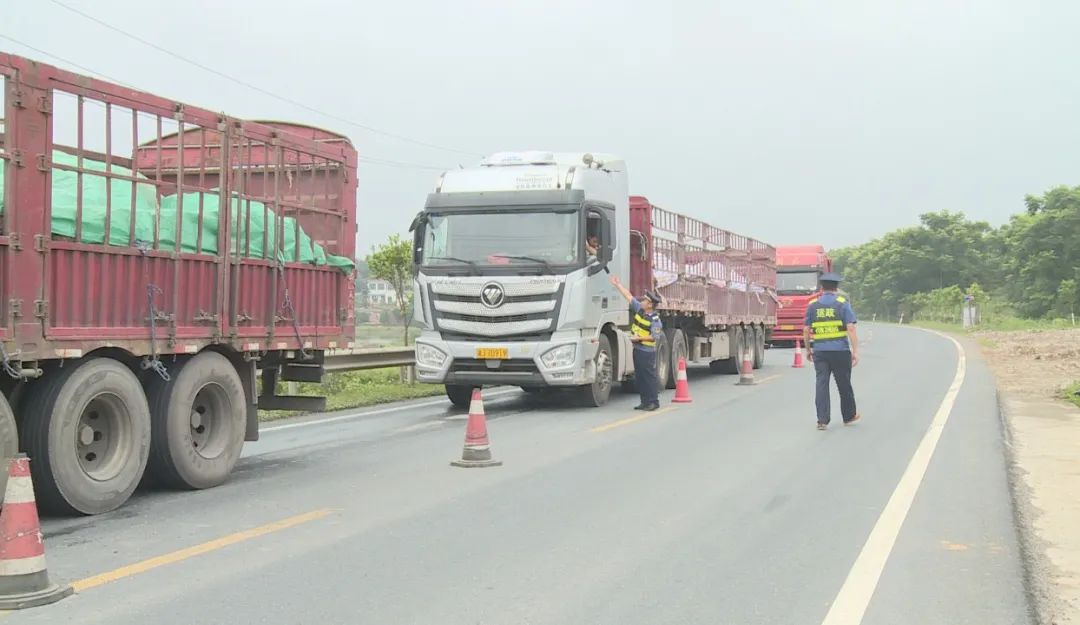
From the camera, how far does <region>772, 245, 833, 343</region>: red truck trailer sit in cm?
3284

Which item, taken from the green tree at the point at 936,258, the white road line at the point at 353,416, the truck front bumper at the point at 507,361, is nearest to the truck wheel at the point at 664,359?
the white road line at the point at 353,416

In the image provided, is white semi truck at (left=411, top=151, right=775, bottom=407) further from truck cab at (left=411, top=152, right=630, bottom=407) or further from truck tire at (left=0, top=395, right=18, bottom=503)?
truck tire at (left=0, top=395, right=18, bottom=503)

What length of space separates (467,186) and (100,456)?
7823 mm

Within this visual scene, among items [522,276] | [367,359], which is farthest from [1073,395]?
[367,359]

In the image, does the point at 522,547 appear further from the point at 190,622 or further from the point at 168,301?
the point at 168,301

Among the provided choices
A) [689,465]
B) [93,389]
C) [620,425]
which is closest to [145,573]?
[93,389]

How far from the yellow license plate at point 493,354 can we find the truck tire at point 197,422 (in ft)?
17.1

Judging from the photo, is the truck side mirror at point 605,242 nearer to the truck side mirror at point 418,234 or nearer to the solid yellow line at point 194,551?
the truck side mirror at point 418,234

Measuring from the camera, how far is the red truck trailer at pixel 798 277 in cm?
3284

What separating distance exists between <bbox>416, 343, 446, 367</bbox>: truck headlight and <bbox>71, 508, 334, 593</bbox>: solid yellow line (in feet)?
21.5

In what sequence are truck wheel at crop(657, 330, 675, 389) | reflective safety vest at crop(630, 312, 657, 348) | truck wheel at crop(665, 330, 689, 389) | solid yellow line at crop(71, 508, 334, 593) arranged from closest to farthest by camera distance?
solid yellow line at crop(71, 508, 334, 593) < reflective safety vest at crop(630, 312, 657, 348) < truck wheel at crop(657, 330, 675, 389) < truck wheel at crop(665, 330, 689, 389)

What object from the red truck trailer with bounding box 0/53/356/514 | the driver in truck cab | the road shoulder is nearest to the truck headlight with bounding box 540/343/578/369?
the driver in truck cab

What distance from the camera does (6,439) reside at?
19.6 ft

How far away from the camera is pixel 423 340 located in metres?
13.8
